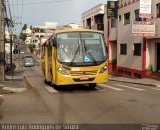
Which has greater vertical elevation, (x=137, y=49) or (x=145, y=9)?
(x=145, y=9)

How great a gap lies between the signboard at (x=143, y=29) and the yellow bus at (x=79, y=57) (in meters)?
13.2

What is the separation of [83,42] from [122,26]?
24.4 metres

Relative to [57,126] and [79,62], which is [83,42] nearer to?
[79,62]

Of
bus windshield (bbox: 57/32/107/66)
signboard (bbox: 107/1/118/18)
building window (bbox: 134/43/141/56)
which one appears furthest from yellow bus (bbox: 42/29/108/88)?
signboard (bbox: 107/1/118/18)

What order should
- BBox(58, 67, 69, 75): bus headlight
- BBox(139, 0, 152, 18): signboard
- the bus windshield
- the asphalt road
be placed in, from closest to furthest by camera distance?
the asphalt road → BBox(58, 67, 69, 75): bus headlight → the bus windshield → BBox(139, 0, 152, 18): signboard

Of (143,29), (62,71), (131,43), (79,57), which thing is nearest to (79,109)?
(62,71)

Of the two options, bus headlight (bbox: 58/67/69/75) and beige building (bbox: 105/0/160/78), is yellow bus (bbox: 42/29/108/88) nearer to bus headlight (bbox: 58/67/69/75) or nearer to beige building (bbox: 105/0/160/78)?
bus headlight (bbox: 58/67/69/75)

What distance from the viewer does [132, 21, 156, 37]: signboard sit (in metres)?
32.1

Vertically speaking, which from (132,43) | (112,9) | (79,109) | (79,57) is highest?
(112,9)

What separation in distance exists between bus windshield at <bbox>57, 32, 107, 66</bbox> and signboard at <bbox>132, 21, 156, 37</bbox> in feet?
43.5

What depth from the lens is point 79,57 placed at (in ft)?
61.5

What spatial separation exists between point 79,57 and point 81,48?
46 centimetres

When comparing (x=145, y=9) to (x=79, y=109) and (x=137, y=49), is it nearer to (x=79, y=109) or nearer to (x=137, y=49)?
(x=137, y=49)

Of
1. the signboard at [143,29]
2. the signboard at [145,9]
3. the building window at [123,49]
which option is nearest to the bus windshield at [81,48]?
the signboard at [143,29]
